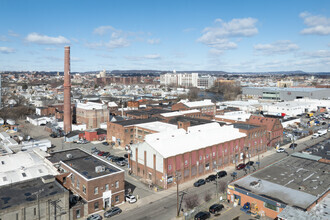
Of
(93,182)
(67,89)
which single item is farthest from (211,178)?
(67,89)

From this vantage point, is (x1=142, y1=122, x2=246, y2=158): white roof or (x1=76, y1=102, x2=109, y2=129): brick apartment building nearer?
(x1=142, y1=122, x2=246, y2=158): white roof

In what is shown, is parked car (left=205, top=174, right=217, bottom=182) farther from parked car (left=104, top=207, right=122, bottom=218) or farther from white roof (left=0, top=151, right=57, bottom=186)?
white roof (left=0, top=151, right=57, bottom=186)

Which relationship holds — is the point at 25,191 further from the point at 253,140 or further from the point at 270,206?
the point at 253,140

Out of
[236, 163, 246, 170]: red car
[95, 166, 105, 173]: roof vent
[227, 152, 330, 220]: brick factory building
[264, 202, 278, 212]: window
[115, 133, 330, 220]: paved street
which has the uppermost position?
Result: [95, 166, 105, 173]: roof vent

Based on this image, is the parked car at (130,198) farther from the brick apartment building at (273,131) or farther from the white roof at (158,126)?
the brick apartment building at (273,131)

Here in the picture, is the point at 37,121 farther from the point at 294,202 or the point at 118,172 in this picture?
the point at 294,202

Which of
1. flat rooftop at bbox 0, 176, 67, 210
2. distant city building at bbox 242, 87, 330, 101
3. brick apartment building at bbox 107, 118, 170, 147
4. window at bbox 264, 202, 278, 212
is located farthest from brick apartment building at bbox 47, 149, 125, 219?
distant city building at bbox 242, 87, 330, 101
